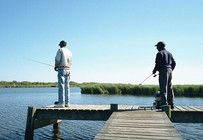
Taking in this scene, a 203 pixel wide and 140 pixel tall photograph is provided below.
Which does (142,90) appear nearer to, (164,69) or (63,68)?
(63,68)

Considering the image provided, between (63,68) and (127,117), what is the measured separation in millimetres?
3451

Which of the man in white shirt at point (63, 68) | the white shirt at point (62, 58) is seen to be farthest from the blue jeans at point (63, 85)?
the white shirt at point (62, 58)

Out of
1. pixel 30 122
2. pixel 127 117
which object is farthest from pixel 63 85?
pixel 127 117

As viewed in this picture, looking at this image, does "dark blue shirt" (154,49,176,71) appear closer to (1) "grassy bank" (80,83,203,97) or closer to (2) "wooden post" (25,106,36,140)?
(2) "wooden post" (25,106,36,140)

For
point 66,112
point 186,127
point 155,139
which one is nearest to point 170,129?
point 155,139

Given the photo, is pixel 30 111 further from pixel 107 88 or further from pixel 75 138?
pixel 107 88

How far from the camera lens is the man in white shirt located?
8.15 m

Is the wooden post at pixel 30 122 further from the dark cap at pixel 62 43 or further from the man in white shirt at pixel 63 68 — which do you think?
the dark cap at pixel 62 43

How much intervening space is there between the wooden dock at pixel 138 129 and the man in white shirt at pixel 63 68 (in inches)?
131

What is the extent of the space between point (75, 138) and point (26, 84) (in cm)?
11174

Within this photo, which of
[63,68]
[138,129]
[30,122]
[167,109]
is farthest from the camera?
[63,68]

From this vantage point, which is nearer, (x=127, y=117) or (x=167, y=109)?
(x=127, y=117)

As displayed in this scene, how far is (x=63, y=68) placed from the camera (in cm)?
820

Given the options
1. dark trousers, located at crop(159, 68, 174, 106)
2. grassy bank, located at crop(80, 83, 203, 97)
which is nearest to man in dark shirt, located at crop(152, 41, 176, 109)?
dark trousers, located at crop(159, 68, 174, 106)
